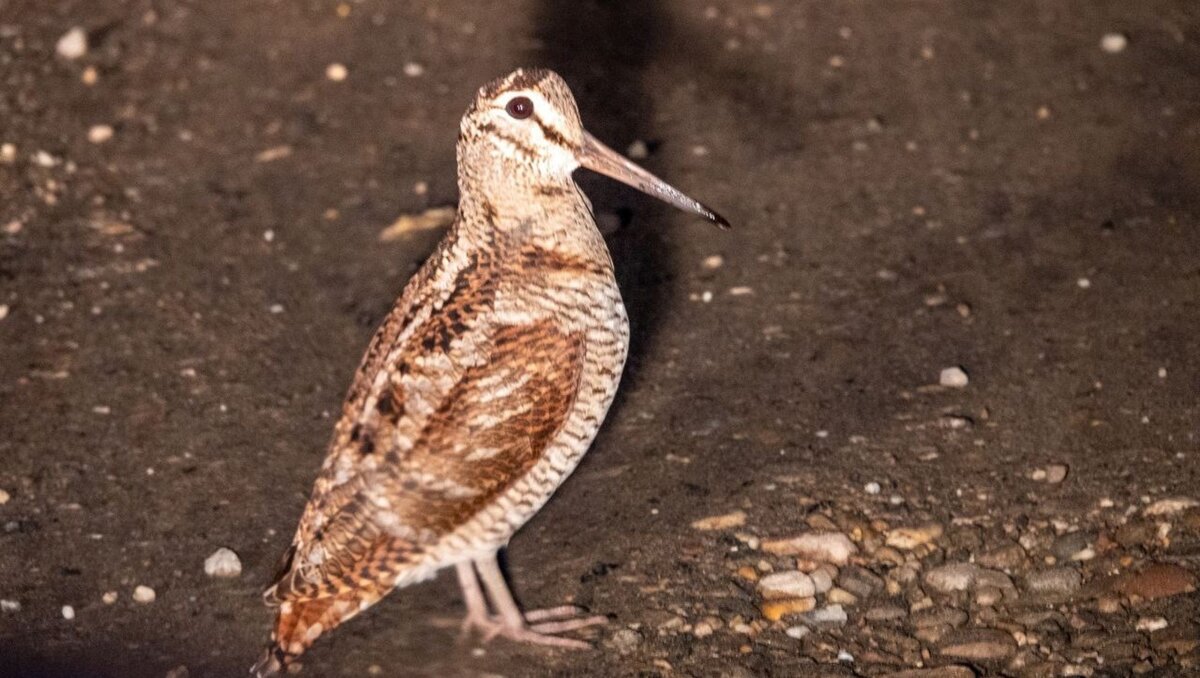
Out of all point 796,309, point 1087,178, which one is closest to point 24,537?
point 796,309

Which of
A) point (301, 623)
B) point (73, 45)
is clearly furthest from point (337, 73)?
point (301, 623)

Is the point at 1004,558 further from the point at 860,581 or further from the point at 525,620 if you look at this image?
the point at 525,620

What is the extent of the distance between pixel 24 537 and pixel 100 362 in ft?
3.46

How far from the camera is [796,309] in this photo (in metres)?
6.43

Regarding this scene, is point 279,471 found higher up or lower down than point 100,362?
lower down

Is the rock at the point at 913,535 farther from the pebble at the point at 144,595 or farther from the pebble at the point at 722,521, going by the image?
the pebble at the point at 144,595

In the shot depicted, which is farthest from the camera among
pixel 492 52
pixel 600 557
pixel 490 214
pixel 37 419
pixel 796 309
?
pixel 492 52

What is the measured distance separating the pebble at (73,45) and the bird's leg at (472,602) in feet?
14.7

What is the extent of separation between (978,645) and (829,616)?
450 millimetres

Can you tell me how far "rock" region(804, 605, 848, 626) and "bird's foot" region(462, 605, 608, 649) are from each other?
24.8 inches

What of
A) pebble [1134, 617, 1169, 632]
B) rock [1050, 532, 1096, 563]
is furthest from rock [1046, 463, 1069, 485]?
pebble [1134, 617, 1169, 632]

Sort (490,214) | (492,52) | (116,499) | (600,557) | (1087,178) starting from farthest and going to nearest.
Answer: (492,52) < (1087,178) < (116,499) < (600,557) < (490,214)

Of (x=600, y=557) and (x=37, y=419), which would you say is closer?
(x=600, y=557)

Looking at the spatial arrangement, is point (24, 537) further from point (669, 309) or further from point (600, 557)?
point (669, 309)
